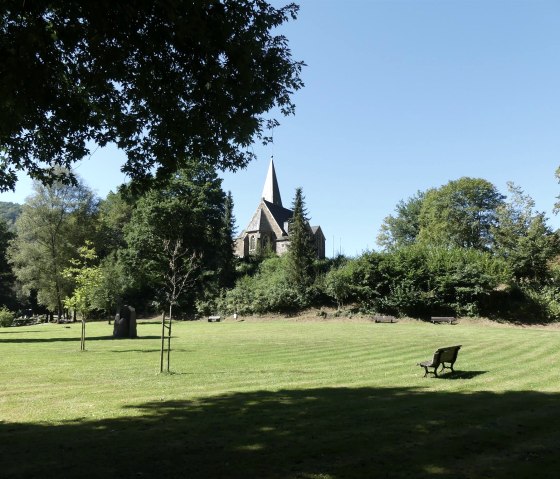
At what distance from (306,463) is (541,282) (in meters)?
38.5

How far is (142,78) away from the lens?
7.38 m

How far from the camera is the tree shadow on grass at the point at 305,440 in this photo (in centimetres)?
514

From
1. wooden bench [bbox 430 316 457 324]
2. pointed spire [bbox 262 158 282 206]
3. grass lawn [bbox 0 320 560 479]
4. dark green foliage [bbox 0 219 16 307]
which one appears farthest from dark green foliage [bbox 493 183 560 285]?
dark green foliage [bbox 0 219 16 307]

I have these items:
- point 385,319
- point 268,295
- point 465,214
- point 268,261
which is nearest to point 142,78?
point 385,319

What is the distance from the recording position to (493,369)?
12.9 metres

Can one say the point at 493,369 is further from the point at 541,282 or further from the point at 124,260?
the point at 124,260

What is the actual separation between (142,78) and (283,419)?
233 inches

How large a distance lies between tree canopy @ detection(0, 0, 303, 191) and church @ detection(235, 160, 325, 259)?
67.8m

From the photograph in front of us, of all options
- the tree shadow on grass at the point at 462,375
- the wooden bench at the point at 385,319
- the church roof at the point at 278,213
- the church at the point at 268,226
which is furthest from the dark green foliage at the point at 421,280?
the church roof at the point at 278,213

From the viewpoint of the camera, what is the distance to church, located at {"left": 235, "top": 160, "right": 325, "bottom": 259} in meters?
79.5

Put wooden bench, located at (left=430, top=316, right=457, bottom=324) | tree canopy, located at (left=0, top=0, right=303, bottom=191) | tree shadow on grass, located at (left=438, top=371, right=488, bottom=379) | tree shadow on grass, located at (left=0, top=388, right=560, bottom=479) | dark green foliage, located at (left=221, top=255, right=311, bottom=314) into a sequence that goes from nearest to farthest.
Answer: tree shadow on grass, located at (left=0, top=388, right=560, bottom=479), tree canopy, located at (left=0, top=0, right=303, bottom=191), tree shadow on grass, located at (left=438, top=371, right=488, bottom=379), wooden bench, located at (left=430, top=316, right=457, bottom=324), dark green foliage, located at (left=221, top=255, right=311, bottom=314)

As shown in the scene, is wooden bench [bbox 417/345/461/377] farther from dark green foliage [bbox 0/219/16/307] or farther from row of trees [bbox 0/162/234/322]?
dark green foliage [bbox 0/219/16/307]

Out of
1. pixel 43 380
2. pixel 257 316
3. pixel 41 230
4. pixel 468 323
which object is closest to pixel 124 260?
pixel 41 230

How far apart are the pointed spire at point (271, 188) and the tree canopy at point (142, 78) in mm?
77762
